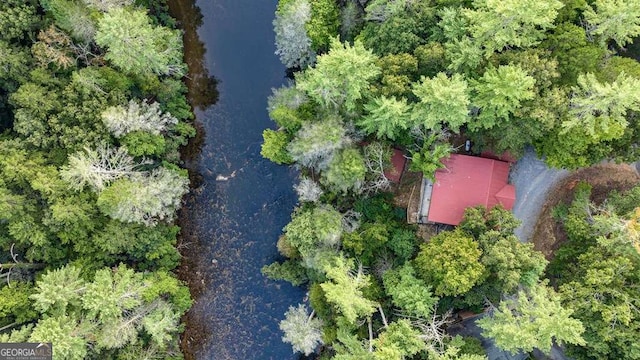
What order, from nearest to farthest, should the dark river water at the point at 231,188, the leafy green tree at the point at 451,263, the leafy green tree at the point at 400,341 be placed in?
the leafy green tree at the point at 400,341, the leafy green tree at the point at 451,263, the dark river water at the point at 231,188

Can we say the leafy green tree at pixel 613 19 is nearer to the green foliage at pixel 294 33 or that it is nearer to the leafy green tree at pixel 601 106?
the leafy green tree at pixel 601 106

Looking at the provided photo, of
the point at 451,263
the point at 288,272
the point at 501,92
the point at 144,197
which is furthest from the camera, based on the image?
the point at 288,272

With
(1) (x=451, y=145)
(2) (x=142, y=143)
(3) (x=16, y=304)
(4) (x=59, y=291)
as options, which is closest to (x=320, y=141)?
(1) (x=451, y=145)

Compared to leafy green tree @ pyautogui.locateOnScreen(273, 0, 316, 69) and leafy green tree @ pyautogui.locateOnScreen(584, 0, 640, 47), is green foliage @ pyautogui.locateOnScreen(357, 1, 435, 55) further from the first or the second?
leafy green tree @ pyautogui.locateOnScreen(584, 0, 640, 47)

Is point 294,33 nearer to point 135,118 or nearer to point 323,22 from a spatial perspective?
point 323,22

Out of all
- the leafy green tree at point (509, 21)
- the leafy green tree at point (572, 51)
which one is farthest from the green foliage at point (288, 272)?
the leafy green tree at point (572, 51)

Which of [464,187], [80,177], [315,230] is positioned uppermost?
[464,187]

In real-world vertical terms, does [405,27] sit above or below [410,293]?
above
